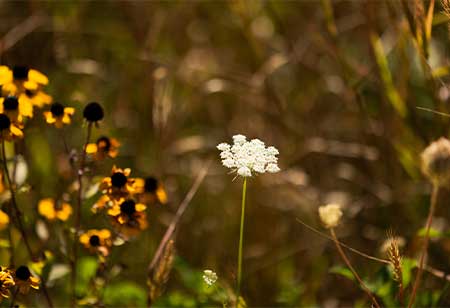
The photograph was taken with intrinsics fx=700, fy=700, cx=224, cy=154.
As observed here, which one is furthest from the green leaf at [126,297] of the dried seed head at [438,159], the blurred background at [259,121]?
the dried seed head at [438,159]

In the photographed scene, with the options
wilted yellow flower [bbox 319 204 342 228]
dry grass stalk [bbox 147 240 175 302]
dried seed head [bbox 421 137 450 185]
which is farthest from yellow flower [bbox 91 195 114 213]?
dried seed head [bbox 421 137 450 185]

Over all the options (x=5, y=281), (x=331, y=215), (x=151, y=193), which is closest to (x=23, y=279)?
(x=5, y=281)

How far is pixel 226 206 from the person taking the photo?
6.19 feet

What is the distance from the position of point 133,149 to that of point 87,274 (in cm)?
63

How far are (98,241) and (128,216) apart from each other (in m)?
0.07

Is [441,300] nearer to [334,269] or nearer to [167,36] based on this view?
[334,269]

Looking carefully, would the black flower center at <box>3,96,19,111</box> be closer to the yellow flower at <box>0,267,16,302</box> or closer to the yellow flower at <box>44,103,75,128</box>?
the yellow flower at <box>44,103,75,128</box>

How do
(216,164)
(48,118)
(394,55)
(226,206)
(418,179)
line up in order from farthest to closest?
1. (216,164)
2. (226,206)
3. (394,55)
4. (418,179)
5. (48,118)

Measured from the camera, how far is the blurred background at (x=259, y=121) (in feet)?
4.88

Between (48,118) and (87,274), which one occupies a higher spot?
(48,118)

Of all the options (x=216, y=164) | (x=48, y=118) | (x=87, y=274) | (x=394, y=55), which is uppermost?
(x=394, y=55)

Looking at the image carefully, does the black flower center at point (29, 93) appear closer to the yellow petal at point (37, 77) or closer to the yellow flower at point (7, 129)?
the yellow petal at point (37, 77)

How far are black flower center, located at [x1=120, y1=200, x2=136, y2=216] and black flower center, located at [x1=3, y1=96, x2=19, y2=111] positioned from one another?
22cm

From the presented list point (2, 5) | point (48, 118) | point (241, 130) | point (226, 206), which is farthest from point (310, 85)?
point (48, 118)
